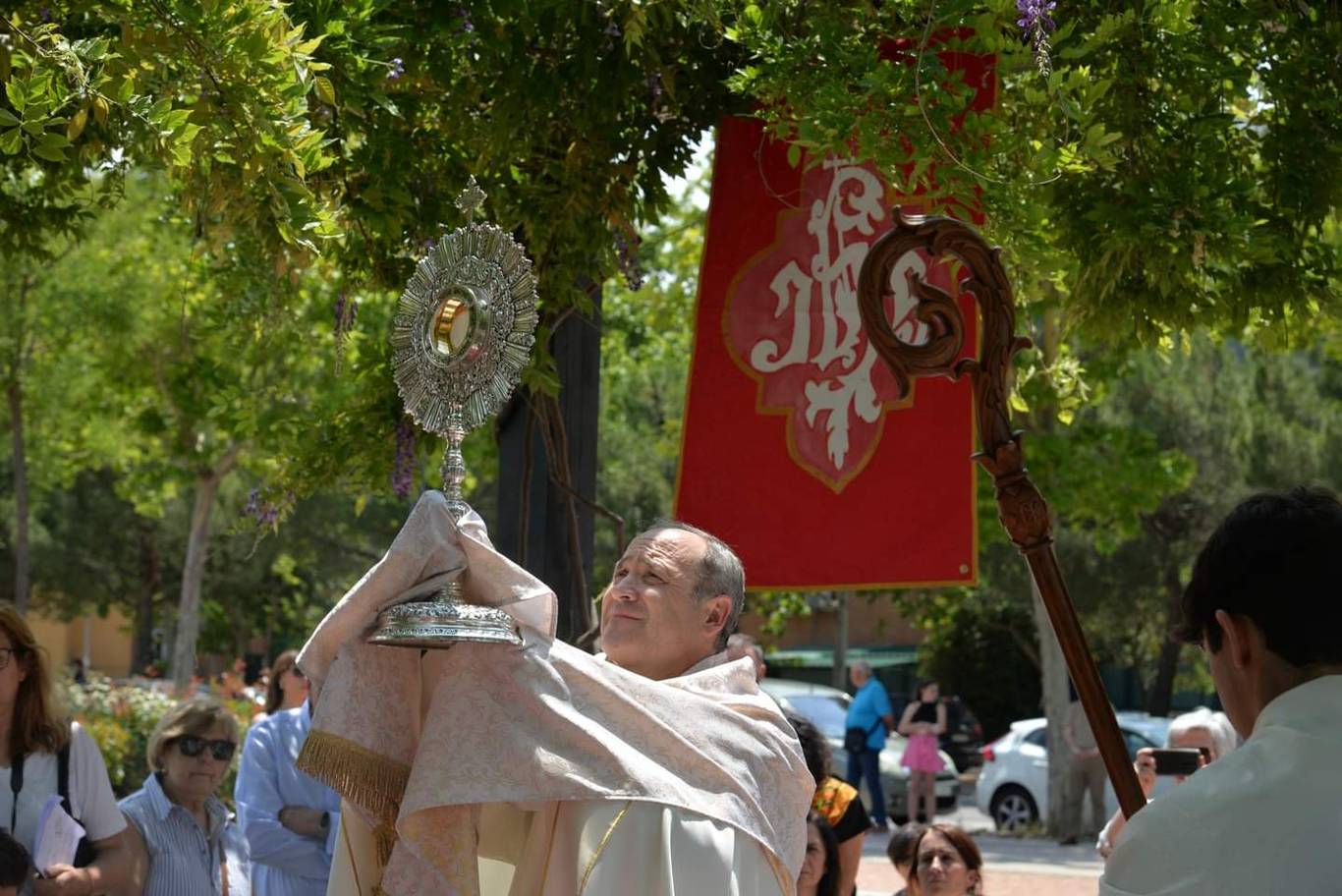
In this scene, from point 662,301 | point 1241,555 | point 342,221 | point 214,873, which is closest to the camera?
point 1241,555

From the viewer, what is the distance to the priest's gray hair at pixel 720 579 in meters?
3.95

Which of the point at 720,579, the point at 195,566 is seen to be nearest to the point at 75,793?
the point at 720,579

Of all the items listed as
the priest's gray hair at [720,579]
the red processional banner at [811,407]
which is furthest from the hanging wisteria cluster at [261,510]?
the priest's gray hair at [720,579]

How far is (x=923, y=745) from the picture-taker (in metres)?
18.4

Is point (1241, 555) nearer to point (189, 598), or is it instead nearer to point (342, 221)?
point (342, 221)

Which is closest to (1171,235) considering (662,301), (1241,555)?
(1241,555)

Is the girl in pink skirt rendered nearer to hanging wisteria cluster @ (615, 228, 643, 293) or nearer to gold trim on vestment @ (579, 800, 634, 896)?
hanging wisteria cluster @ (615, 228, 643, 293)

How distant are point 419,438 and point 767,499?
1.19 m

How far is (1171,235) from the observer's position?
15.4 ft

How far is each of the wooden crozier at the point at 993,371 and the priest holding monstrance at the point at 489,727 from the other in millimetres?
729

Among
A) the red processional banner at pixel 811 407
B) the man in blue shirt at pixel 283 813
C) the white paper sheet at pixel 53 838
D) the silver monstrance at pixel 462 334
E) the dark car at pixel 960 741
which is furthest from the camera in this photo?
the dark car at pixel 960 741

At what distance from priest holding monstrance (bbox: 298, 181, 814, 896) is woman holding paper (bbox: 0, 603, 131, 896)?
1.88 metres

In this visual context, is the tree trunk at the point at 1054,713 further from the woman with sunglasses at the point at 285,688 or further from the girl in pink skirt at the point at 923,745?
the woman with sunglasses at the point at 285,688

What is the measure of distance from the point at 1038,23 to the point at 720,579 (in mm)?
1616
